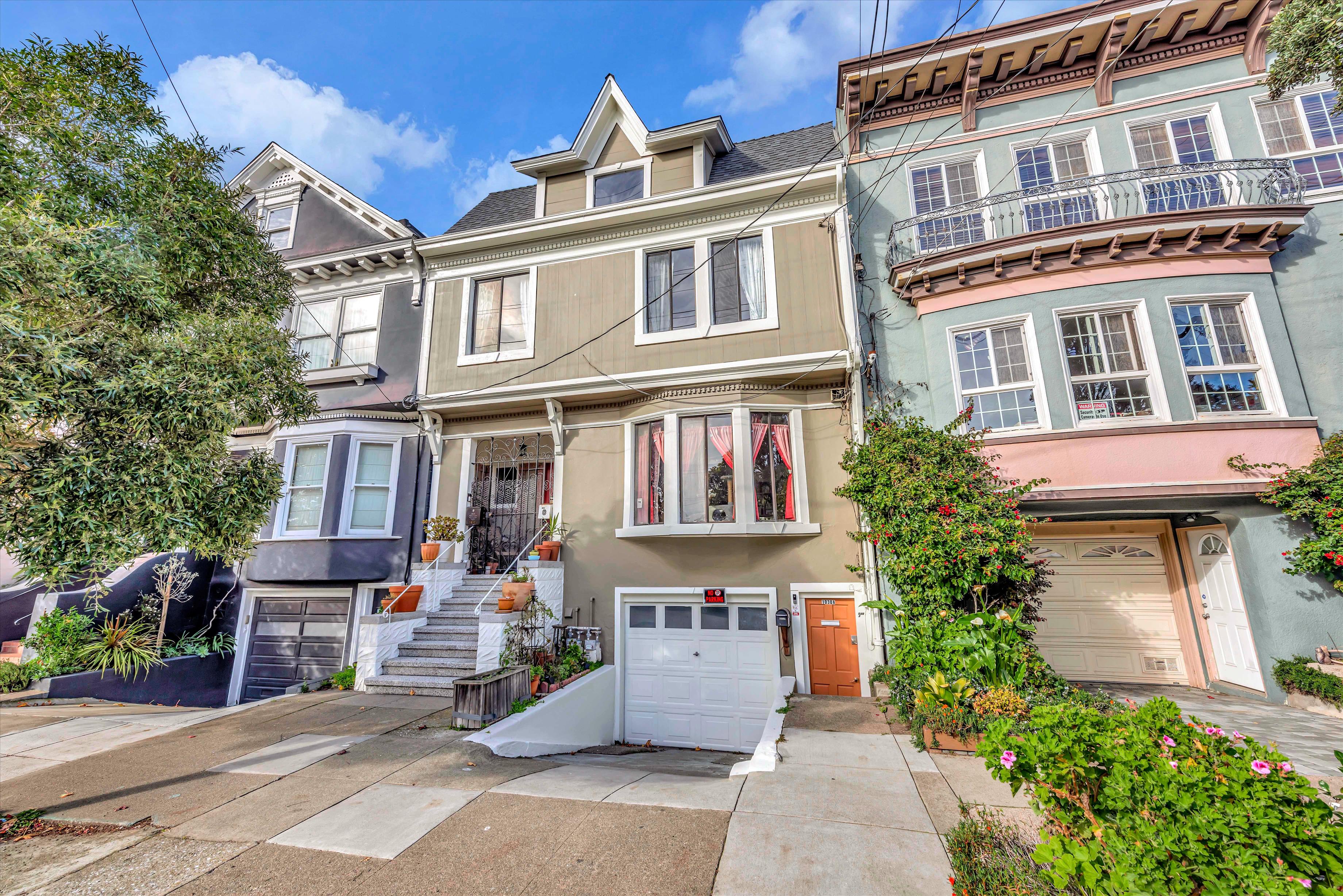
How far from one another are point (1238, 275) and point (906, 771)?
883cm

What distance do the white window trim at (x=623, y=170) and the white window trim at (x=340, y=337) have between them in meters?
5.01

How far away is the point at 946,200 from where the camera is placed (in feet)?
32.8

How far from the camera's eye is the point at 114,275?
5.00m

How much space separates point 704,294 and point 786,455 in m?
3.24

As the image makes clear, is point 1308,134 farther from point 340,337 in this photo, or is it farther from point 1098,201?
point 340,337

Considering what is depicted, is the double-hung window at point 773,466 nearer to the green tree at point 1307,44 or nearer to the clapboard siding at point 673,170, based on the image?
the clapboard siding at point 673,170

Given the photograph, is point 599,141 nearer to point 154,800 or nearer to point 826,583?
point 826,583

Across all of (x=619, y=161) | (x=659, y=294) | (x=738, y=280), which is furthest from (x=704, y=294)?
(x=619, y=161)

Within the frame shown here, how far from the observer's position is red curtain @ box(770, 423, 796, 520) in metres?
9.23

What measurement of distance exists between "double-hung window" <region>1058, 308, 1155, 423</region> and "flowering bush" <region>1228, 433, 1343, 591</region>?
143 centimetres

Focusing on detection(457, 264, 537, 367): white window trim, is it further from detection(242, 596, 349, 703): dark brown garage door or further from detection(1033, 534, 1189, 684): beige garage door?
detection(1033, 534, 1189, 684): beige garage door

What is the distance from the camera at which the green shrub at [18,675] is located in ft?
30.6

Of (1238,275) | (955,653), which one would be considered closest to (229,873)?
(955,653)

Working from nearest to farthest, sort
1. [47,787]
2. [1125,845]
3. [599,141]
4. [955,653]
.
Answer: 1. [1125,845]
2. [47,787]
3. [955,653]
4. [599,141]
